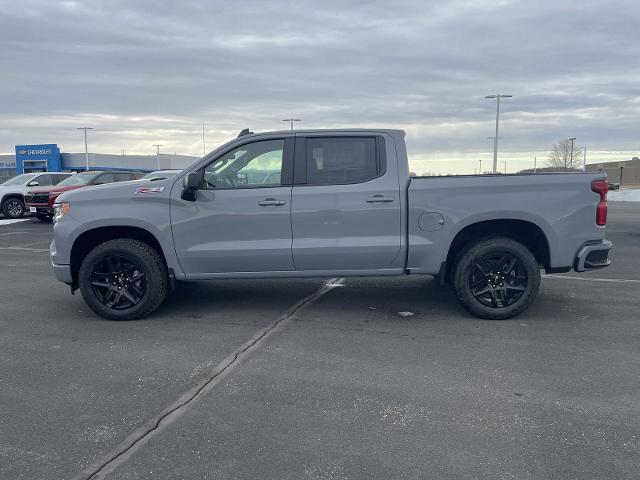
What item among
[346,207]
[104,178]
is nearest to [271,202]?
[346,207]

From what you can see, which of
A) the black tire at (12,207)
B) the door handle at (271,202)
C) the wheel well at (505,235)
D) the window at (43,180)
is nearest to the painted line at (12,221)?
the black tire at (12,207)

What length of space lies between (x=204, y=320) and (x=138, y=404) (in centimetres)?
207

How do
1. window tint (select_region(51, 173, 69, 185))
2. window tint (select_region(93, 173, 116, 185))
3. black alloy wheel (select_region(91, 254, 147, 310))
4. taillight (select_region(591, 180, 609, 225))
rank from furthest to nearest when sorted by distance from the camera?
window tint (select_region(51, 173, 69, 185)) < window tint (select_region(93, 173, 116, 185)) < black alloy wheel (select_region(91, 254, 147, 310)) < taillight (select_region(591, 180, 609, 225))

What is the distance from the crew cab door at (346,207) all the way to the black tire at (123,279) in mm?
1512

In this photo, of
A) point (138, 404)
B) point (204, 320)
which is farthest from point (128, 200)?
point (138, 404)

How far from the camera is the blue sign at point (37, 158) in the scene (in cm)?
5436

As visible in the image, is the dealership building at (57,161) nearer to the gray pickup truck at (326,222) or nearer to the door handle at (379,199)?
the gray pickup truck at (326,222)

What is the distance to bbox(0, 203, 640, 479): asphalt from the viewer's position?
303cm

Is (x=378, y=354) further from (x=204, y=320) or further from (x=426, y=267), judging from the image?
(x=204, y=320)

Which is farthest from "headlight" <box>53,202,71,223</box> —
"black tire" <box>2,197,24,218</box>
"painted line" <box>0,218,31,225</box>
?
"black tire" <box>2,197,24,218</box>

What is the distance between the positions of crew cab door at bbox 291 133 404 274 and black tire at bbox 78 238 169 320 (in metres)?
1.51

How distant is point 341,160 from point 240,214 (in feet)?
3.92

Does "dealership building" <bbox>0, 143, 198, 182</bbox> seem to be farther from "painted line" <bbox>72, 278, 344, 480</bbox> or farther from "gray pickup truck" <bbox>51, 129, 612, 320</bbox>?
"painted line" <bbox>72, 278, 344, 480</bbox>

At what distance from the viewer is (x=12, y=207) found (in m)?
Result: 19.6
